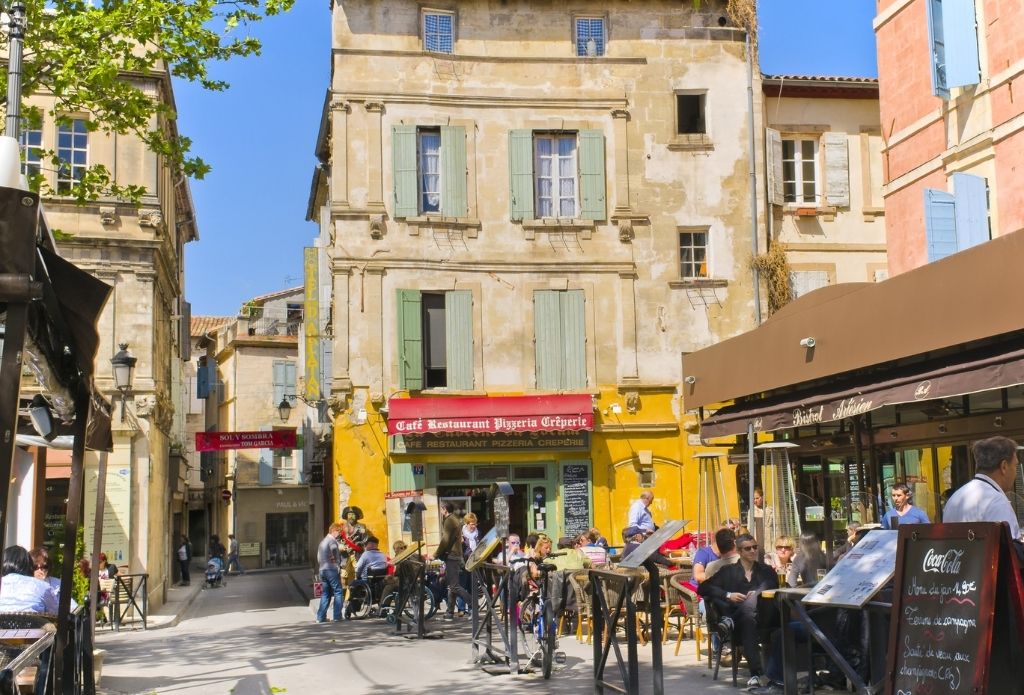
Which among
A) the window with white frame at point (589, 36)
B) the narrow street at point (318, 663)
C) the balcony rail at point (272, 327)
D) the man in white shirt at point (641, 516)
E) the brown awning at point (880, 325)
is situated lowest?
the narrow street at point (318, 663)

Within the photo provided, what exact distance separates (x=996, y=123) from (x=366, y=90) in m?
12.0

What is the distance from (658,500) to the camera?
2334 cm

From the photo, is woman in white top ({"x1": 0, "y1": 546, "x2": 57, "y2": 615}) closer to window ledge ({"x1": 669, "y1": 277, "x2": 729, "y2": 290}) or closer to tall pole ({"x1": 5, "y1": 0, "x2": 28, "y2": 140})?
tall pole ({"x1": 5, "y1": 0, "x2": 28, "y2": 140})

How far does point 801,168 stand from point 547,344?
6.51m

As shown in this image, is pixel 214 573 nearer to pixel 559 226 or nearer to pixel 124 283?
pixel 124 283

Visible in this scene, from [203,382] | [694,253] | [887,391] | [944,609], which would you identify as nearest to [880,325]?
[887,391]

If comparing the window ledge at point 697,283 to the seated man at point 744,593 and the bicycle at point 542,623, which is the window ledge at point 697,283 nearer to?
the bicycle at point 542,623

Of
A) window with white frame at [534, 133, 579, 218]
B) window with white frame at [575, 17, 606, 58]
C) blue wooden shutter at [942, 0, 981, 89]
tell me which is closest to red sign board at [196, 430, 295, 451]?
window with white frame at [534, 133, 579, 218]

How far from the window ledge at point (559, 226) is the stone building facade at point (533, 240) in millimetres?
43

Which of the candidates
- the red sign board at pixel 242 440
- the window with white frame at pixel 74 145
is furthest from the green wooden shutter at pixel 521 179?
the red sign board at pixel 242 440

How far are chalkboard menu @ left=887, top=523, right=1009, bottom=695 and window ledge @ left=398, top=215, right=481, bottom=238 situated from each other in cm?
1750

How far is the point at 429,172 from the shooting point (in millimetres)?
23641

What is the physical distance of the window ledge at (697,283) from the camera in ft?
79.1

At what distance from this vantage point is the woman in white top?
857cm
